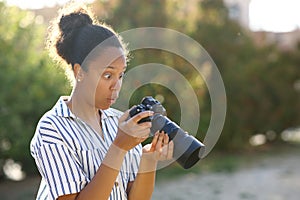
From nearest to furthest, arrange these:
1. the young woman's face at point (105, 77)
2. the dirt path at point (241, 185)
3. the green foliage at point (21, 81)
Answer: the young woman's face at point (105, 77), the green foliage at point (21, 81), the dirt path at point (241, 185)

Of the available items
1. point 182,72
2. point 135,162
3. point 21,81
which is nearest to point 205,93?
point 182,72

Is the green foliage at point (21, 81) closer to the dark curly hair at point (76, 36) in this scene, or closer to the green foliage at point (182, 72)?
the green foliage at point (182, 72)

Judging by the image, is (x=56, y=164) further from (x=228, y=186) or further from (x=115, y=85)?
(x=228, y=186)

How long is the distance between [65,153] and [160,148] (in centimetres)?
33

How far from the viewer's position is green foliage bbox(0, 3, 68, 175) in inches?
235

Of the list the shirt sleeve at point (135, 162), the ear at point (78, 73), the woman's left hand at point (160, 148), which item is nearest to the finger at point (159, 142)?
the woman's left hand at point (160, 148)

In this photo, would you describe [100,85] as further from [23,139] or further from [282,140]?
[282,140]

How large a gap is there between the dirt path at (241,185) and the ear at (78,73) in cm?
452

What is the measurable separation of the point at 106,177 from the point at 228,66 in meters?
7.10

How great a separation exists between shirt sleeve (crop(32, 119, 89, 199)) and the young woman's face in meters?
0.18

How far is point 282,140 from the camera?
10125 mm

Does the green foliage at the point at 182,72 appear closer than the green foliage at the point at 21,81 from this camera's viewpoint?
No

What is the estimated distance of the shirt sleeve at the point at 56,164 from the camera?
67.9 inches

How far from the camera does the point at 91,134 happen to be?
186 centimetres
